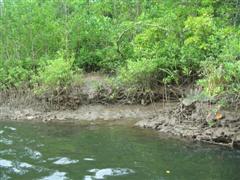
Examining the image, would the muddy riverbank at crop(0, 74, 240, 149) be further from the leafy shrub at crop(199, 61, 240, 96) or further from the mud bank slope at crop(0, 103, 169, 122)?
the leafy shrub at crop(199, 61, 240, 96)

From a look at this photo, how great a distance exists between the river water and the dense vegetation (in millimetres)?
1858

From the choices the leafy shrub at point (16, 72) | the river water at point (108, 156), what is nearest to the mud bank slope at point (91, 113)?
the leafy shrub at point (16, 72)

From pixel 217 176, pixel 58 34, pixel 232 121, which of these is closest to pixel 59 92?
pixel 58 34

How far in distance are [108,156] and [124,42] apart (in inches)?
277

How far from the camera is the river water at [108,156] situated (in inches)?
279

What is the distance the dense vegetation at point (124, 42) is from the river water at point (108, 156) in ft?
6.10

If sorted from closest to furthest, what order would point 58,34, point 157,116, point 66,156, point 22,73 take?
point 66,156
point 157,116
point 22,73
point 58,34

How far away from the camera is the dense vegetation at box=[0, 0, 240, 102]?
1107 centimetres

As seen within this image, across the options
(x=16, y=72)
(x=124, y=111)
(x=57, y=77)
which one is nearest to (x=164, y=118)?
(x=124, y=111)

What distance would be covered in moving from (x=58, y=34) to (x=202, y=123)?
25.1 ft

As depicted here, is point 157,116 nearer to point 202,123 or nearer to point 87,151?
point 202,123

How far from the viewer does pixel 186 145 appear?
8953 mm

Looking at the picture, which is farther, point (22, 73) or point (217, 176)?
point (22, 73)

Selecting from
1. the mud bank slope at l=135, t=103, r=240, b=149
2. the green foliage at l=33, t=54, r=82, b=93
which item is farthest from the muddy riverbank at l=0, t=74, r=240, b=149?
the green foliage at l=33, t=54, r=82, b=93
